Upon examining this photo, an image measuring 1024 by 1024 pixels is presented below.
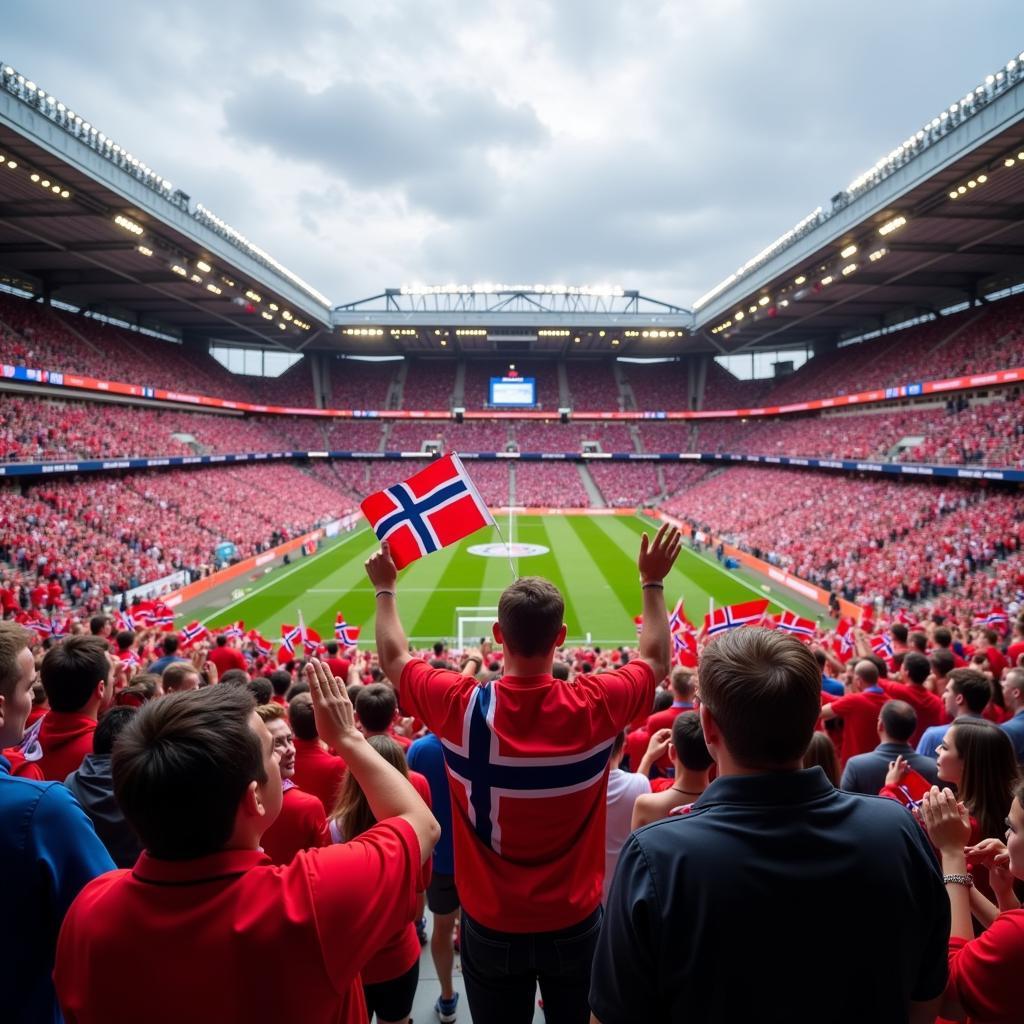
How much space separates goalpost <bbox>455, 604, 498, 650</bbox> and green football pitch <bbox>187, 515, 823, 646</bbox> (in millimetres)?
80

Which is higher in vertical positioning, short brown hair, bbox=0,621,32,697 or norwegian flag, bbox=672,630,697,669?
short brown hair, bbox=0,621,32,697

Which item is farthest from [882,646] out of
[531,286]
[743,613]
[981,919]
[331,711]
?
[531,286]

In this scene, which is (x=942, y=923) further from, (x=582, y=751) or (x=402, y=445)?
(x=402, y=445)

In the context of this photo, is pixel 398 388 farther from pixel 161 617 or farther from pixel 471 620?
pixel 161 617

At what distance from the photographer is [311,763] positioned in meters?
4.60

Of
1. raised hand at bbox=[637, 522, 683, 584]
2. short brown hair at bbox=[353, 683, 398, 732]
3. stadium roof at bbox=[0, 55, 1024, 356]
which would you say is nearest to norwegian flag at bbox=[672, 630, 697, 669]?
short brown hair at bbox=[353, 683, 398, 732]

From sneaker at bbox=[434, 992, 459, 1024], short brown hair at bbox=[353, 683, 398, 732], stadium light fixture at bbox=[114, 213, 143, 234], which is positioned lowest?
sneaker at bbox=[434, 992, 459, 1024]

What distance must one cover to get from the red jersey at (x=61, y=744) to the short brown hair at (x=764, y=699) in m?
4.04

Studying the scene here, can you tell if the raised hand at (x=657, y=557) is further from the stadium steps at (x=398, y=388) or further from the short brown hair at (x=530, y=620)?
the stadium steps at (x=398, y=388)

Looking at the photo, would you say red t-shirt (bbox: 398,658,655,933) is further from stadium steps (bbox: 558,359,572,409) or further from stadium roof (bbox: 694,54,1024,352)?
stadium steps (bbox: 558,359,572,409)

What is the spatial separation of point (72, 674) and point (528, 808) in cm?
318

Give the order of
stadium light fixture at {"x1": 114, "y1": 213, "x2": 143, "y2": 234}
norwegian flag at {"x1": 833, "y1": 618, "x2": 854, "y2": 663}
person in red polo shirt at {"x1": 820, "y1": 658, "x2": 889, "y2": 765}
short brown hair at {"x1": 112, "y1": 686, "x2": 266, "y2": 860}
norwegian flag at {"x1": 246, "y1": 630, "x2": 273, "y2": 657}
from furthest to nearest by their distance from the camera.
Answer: stadium light fixture at {"x1": 114, "y1": 213, "x2": 143, "y2": 234} → norwegian flag at {"x1": 246, "y1": 630, "x2": 273, "y2": 657} → norwegian flag at {"x1": 833, "y1": 618, "x2": 854, "y2": 663} → person in red polo shirt at {"x1": 820, "y1": 658, "x2": 889, "y2": 765} → short brown hair at {"x1": 112, "y1": 686, "x2": 266, "y2": 860}

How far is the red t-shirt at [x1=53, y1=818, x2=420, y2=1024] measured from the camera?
154 cm

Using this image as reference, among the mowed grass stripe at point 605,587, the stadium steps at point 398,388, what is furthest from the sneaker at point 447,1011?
the stadium steps at point 398,388
